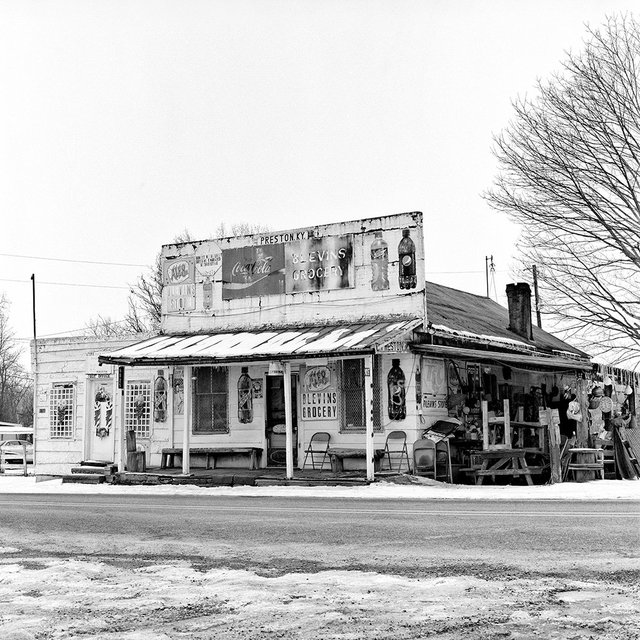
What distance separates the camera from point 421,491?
723 inches

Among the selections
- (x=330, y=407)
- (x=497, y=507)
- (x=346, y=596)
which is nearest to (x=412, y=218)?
(x=330, y=407)

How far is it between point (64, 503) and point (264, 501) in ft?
11.7

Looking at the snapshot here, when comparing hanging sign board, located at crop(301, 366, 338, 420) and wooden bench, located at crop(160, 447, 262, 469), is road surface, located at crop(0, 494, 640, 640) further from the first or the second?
wooden bench, located at crop(160, 447, 262, 469)

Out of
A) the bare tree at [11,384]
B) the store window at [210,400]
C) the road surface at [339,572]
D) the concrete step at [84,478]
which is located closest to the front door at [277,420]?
the store window at [210,400]

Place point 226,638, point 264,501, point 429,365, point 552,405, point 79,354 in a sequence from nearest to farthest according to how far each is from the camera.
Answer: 1. point 226,638
2. point 264,501
3. point 429,365
4. point 552,405
5. point 79,354

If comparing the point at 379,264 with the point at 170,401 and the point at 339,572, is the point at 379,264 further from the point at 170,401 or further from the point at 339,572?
the point at 339,572

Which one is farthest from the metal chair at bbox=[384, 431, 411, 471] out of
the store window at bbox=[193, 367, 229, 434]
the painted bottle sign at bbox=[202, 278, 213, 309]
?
the painted bottle sign at bbox=[202, 278, 213, 309]

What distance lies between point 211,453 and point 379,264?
21.8 feet

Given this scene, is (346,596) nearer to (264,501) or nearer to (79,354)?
(264,501)

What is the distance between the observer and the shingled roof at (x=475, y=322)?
23438 millimetres

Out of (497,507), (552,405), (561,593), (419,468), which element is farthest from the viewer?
(552,405)

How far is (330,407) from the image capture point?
75.2 feet

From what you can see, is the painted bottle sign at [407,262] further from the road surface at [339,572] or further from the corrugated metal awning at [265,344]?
the road surface at [339,572]

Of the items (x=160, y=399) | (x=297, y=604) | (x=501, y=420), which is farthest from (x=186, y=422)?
(x=297, y=604)
